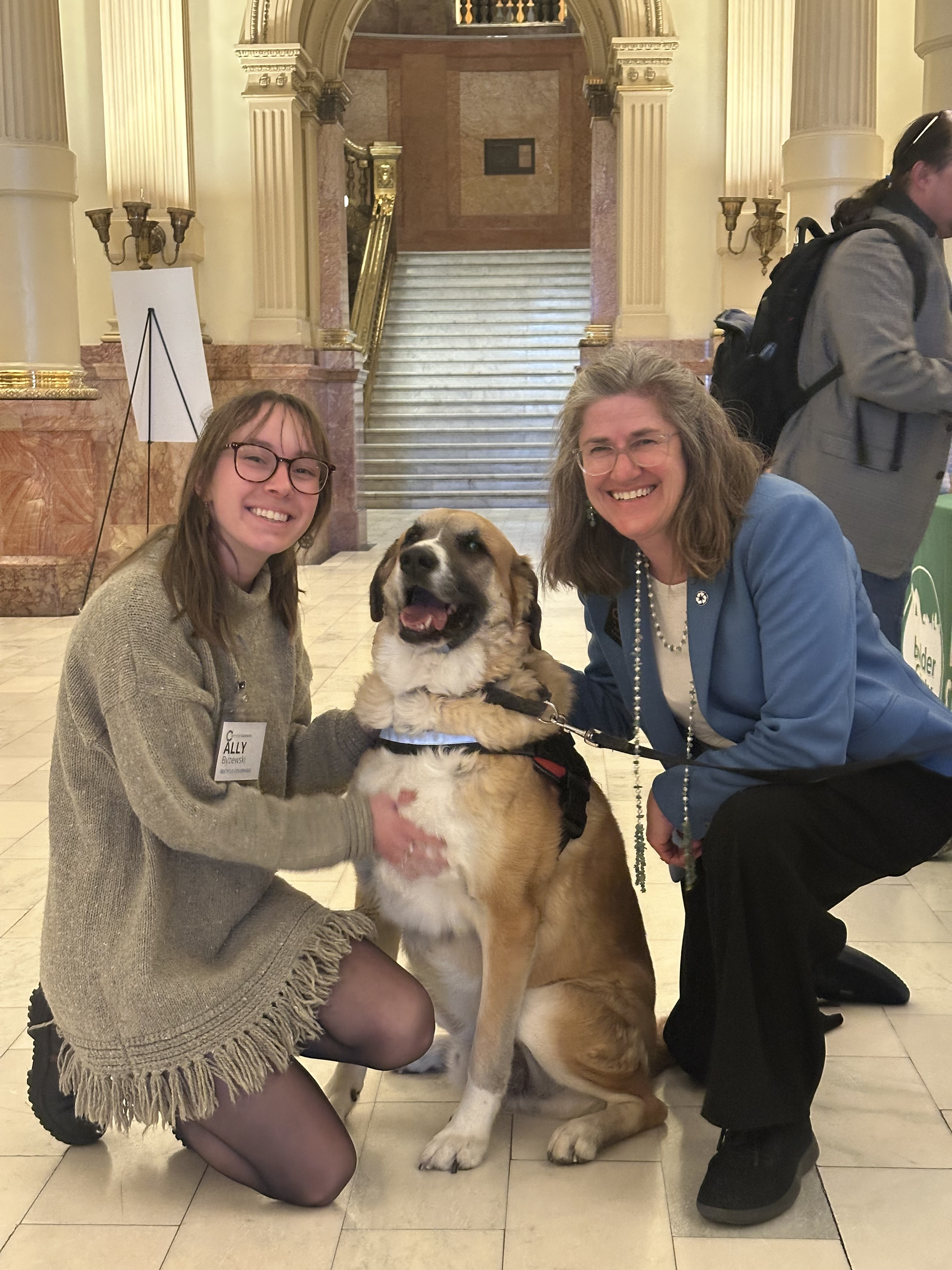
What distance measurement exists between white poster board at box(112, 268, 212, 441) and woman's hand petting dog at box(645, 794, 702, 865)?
4.76m

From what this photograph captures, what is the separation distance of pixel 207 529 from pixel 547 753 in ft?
2.38

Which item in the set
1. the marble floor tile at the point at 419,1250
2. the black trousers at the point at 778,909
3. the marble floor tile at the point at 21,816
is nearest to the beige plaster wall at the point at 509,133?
the marble floor tile at the point at 21,816

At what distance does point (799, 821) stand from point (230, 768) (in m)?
0.98

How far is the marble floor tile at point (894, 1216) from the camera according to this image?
214 centimetres

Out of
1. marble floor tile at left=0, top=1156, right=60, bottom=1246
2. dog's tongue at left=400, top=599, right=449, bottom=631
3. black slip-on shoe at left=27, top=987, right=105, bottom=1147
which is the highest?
dog's tongue at left=400, top=599, right=449, bottom=631

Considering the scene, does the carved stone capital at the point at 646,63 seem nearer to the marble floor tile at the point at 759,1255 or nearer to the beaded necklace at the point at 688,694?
the beaded necklace at the point at 688,694

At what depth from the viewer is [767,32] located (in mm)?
10641

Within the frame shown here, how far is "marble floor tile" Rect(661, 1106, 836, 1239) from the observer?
2.21m

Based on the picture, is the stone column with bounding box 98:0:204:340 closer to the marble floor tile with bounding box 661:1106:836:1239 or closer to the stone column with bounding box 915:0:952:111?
the stone column with bounding box 915:0:952:111

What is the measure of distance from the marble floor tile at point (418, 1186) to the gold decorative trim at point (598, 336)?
31.2 ft

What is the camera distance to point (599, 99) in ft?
41.0

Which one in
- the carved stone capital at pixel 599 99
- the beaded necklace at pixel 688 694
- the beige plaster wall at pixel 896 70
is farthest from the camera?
the carved stone capital at pixel 599 99

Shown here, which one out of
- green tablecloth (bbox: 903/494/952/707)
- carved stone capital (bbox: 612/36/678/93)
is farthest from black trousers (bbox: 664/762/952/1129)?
carved stone capital (bbox: 612/36/678/93)

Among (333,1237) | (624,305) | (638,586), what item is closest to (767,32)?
(624,305)
